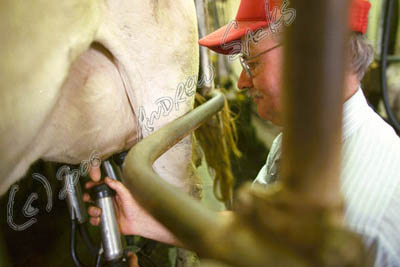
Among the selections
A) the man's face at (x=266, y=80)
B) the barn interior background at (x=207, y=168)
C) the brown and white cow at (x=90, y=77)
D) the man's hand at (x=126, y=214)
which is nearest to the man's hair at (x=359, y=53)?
the man's face at (x=266, y=80)

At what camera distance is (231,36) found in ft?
1.85

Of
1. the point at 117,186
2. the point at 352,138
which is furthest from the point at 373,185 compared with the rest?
the point at 117,186

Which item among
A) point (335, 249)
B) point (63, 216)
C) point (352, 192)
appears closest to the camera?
point (335, 249)

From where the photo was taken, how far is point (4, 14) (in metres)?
0.46

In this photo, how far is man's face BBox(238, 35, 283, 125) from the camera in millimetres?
483

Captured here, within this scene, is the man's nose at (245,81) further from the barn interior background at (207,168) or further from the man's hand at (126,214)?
the man's hand at (126,214)

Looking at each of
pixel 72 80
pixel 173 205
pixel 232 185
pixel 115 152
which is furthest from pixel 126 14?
pixel 232 185

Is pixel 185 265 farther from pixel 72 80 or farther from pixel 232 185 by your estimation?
pixel 72 80

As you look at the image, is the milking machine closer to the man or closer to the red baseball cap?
the man

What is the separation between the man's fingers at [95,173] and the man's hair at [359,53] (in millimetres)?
545

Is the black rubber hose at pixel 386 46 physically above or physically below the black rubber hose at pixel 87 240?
above

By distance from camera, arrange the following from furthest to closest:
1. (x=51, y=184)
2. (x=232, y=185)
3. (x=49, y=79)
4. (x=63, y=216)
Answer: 1. (x=232, y=185)
2. (x=63, y=216)
3. (x=51, y=184)
4. (x=49, y=79)

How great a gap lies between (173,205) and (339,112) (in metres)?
0.12

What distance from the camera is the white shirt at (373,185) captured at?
360 millimetres
